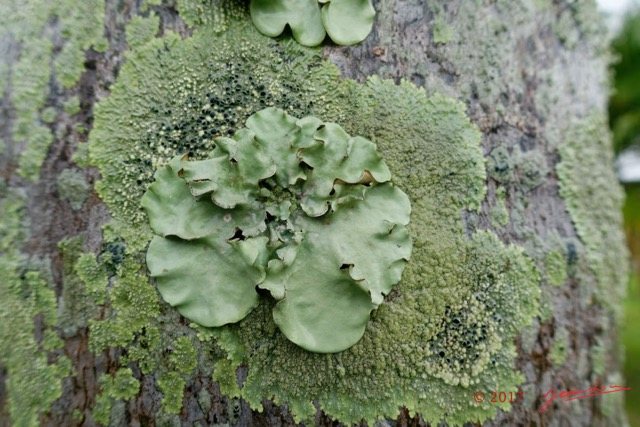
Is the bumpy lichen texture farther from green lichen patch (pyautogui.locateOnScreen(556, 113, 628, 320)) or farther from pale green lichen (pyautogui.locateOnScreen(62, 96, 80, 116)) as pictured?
green lichen patch (pyautogui.locateOnScreen(556, 113, 628, 320))

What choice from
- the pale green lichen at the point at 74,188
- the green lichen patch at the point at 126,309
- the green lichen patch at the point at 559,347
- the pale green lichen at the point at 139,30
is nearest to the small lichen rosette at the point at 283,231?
the green lichen patch at the point at 126,309

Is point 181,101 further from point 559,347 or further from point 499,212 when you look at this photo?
point 559,347

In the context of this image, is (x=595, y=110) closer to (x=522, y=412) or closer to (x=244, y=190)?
(x=522, y=412)

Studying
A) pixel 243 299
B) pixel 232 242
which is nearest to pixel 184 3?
pixel 232 242

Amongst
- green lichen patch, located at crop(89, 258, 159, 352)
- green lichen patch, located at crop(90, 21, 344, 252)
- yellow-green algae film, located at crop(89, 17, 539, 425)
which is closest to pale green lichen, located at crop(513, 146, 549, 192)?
yellow-green algae film, located at crop(89, 17, 539, 425)

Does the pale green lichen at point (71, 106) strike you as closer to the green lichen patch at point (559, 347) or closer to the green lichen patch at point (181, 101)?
the green lichen patch at point (181, 101)
